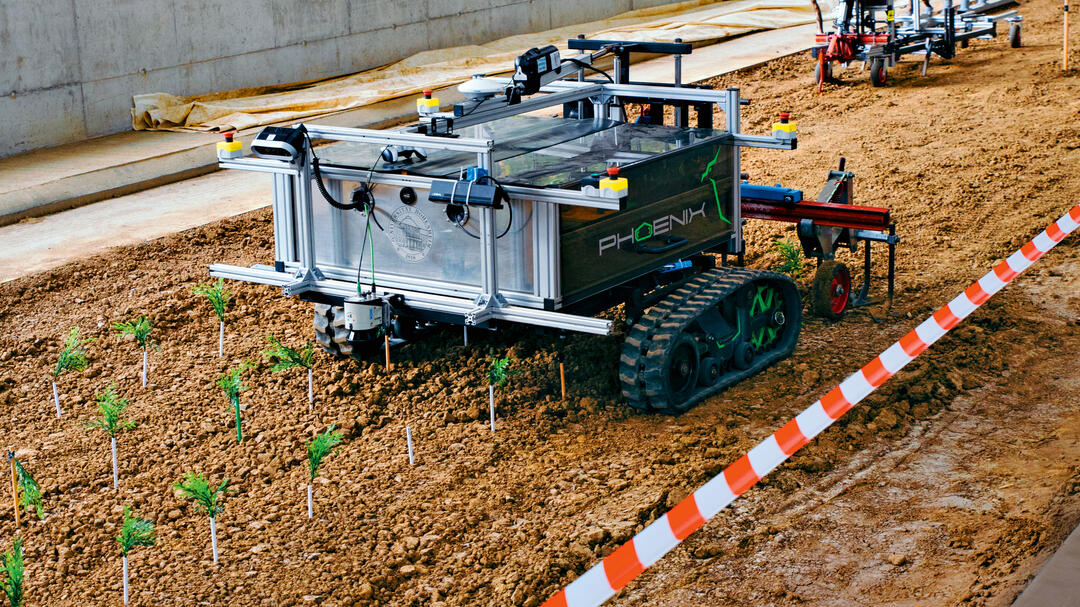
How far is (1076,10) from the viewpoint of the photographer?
21.2 metres

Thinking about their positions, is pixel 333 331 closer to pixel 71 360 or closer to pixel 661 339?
pixel 71 360

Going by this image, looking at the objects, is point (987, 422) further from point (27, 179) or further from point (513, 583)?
point (27, 179)

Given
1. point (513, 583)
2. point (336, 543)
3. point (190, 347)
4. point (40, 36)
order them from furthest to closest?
point (40, 36) < point (190, 347) < point (336, 543) < point (513, 583)

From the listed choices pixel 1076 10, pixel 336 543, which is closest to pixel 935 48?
pixel 1076 10

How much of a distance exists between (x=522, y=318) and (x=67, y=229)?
612 cm

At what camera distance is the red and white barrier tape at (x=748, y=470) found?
4770mm

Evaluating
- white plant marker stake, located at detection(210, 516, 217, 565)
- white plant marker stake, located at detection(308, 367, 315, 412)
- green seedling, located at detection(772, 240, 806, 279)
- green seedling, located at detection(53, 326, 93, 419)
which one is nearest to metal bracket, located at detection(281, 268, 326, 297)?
white plant marker stake, located at detection(308, 367, 315, 412)

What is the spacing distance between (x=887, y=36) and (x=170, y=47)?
8.49 meters

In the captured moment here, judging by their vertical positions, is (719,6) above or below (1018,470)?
above

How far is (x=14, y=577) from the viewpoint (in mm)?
5074

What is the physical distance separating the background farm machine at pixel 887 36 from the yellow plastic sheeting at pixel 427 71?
2.73 metres

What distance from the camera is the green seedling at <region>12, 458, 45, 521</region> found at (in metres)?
5.93

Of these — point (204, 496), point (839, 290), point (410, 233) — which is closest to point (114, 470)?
point (204, 496)

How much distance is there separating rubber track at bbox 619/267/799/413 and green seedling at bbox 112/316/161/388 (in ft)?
9.11
